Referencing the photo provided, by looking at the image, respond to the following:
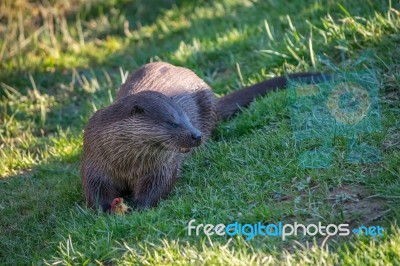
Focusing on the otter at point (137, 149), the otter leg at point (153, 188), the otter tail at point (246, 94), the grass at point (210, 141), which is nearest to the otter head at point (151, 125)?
the otter at point (137, 149)

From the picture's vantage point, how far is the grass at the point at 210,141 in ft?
11.2

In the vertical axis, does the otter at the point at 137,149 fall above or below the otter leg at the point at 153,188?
above

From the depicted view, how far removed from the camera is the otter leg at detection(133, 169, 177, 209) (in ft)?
13.6

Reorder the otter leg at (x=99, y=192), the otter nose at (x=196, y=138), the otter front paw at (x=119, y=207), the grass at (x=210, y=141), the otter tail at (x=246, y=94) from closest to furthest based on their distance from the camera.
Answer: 1. the grass at (x=210, y=141)
2. the otter front paw at (x=119, y=207)
3. the otter nose at (x=196, y=138)
4. the otter leg at (x=99, y=192)
5. the otter tail at (x=246, y=94)

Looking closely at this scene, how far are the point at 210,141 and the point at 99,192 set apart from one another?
0.97 meters

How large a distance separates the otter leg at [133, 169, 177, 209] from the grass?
0.24 feet

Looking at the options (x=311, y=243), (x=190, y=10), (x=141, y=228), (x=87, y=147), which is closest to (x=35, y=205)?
(x=87, y=147)

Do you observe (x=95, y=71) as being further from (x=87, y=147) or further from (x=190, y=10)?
(x=87, y=147)

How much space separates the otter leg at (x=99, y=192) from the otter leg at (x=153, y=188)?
0.15 meters

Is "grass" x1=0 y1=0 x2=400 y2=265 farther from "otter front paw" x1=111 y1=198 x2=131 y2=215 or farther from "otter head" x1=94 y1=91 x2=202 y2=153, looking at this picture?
"otter head" x1=94 y1=91 x2=202 y2=153

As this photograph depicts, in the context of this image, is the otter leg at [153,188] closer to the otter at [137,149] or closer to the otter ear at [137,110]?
the otter at [137,149]

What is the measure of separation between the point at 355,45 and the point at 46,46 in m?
3.19

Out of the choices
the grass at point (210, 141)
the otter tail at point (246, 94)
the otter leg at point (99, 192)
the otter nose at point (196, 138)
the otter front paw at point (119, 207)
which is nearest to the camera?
the grass at point (210, 141)

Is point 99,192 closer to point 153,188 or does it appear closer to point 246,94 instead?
point 153,188
